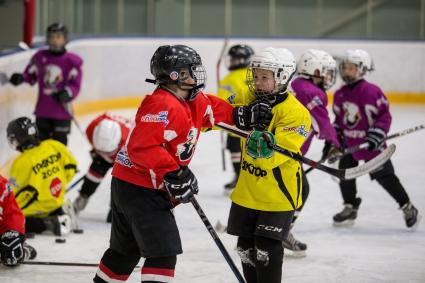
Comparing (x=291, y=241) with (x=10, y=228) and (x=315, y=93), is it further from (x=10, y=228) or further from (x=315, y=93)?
(x=10, y=228)

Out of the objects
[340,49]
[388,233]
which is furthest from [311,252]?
[340,49]

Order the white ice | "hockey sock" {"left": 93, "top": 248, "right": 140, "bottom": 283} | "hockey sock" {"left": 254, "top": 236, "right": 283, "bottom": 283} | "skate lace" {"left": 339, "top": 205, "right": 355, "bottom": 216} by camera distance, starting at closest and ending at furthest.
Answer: "hockey sock" {"left": 93, "top": 248, "right": 140, "bottom": 283}, "hockey sock" {"left": 254, "top": 236, "right": 283, "bottom": 283}, the white ice, "skate lace" {"left": 339, "top": 205, "right": 355, "bottom": 216}

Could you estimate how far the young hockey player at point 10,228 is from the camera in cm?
414

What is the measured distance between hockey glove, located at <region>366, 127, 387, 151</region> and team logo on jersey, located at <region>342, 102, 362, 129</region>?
20 centimetres

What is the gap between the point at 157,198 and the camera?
333 centimetres

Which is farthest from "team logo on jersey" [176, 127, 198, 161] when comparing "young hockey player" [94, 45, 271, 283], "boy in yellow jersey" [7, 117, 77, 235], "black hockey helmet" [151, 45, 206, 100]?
"boy in yellow jersey" [7, 117, 77, 235]

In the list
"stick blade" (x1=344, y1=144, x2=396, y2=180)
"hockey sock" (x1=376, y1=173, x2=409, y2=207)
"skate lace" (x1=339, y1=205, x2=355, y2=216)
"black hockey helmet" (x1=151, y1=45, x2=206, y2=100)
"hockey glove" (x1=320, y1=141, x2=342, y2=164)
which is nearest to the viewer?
"black hockey helmet" (x1=151, y1=45, x2=206, y2=100)

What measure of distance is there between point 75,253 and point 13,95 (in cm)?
208

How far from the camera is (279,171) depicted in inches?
144

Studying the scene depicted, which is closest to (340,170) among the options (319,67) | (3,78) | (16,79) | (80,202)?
(319,67)

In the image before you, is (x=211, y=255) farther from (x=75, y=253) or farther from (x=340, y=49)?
(x=340, y=49)

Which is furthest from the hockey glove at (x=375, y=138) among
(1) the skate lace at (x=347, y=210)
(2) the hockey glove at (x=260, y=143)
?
(2) the hockey glove at (x=260, y=143)

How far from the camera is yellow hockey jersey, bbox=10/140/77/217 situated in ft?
16.1

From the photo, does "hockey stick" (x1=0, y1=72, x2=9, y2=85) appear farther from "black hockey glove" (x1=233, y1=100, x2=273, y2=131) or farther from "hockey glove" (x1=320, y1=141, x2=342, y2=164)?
"black hockey glove" (x1=233, y1=100, x2=273, y2=131)
